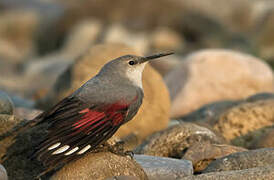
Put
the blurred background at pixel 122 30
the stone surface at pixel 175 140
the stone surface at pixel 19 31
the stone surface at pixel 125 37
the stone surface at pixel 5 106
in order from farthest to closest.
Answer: the stone surface at pixel 19 31 < the stone surface at pixel 125 37 < the blurred background at pixel 122 30 < the stone surface at pixel 175 140 < the stone surface at pixel 5 106

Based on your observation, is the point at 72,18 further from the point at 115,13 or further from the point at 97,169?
the point at 97,169

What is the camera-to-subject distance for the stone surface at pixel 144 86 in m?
A: 8.27

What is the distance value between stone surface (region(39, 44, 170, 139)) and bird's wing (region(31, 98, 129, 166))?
2734 mm

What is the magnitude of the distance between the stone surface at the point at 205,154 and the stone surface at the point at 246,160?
23.8 inches

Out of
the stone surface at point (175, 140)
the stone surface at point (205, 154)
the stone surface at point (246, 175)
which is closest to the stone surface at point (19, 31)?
the stone surface at point (175, 140)

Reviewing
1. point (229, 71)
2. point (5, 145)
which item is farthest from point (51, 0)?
point (5, 145)

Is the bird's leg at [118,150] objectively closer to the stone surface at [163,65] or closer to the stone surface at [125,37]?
the stone surface at [163,65]

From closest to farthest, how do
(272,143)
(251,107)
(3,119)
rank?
(3,119) → (272,143) → (251,107)

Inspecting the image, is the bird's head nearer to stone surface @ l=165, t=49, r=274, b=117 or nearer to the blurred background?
stone surface @ l=165, t=49, r=274, b=117

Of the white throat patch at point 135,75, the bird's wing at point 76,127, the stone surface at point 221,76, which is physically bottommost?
the stone surface at point 221,76

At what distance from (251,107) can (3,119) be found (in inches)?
153

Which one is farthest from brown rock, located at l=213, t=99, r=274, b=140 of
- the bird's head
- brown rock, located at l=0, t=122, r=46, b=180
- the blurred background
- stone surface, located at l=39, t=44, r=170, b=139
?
the blurred background

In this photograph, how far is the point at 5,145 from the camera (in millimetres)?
5672

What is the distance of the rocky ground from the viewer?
5699 millimetres
